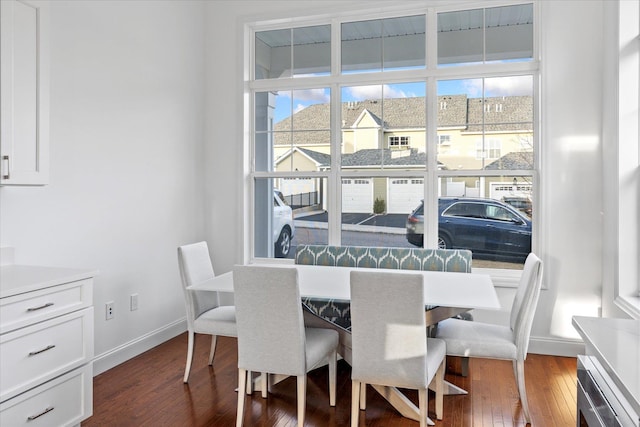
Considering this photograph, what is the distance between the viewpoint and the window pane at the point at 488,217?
3.74 m

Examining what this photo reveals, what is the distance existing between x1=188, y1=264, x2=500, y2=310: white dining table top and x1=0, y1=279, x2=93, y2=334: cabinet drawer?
63cm

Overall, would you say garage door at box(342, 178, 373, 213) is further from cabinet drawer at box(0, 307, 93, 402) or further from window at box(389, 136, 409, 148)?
cabinet drawer at box(0, 307, 93, 402)

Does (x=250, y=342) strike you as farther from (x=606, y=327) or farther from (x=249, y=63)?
(x=249, y=63)

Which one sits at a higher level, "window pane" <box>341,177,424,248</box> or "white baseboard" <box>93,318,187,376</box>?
"window pane" <box>341,177,424,248</box>

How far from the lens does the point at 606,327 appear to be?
3.91ft

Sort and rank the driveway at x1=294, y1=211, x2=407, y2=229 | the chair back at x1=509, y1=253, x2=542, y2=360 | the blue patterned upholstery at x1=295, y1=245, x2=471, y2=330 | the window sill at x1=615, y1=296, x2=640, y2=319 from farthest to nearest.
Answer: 1. the driveway at x1=294, y1=211, x2=407, y2=229
2. the blue patterned upholstery at x1=295, y1=245, x2=471, y2=330
3. the window sill at x1=615, y1=296, x2=640, y2=319
4. the chair back at x1=509, y1=253, x2=542, y2=360

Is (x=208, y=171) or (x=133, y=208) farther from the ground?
(x=208, y=171)

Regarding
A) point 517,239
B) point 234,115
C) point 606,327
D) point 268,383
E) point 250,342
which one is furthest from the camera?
point 234,115

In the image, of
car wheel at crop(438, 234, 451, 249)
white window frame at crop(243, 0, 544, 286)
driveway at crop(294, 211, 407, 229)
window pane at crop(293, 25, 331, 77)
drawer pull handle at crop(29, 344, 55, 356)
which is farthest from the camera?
window pane at crop(293, 25, 331, 77)

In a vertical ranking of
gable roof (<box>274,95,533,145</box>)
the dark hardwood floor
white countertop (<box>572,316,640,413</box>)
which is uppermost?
gable roof (<box>274,95,533,145</box>)

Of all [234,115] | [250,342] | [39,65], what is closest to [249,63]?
[234,115]

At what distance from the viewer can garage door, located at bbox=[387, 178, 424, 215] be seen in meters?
3.97

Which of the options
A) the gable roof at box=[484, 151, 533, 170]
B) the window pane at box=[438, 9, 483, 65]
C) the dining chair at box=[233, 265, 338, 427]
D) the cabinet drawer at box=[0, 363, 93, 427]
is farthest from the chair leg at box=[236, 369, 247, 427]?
the window pane at box=[438, 9, 483, 65]

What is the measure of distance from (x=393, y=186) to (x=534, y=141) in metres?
1.19
